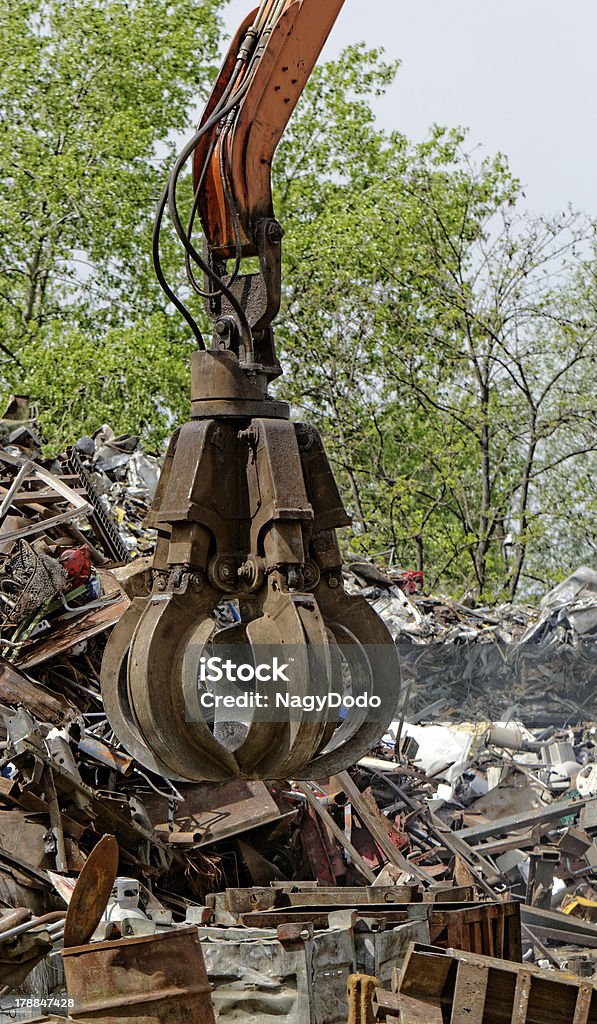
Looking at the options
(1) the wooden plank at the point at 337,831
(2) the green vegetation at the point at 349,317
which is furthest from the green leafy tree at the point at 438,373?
(1) the wooden plank at the point at 337,831

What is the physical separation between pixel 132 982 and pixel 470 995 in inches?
53.2

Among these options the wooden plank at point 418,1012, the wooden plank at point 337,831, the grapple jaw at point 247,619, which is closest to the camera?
the grapple jaw at point 247,619

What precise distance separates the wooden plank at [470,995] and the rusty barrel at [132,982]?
3.45ft

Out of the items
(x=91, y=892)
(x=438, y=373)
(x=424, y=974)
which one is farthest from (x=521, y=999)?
(x=438, y=373)

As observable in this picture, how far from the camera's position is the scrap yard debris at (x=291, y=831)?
4617 millimetres

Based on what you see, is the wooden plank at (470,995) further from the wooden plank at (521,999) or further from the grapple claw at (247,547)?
the grapple claw at (247,547)

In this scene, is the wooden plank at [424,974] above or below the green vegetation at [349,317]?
below

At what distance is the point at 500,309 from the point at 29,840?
1668 centimetres

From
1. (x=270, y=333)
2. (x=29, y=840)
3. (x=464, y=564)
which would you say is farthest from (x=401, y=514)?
(x=270, y=333)

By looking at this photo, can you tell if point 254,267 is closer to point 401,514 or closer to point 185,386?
point 185,386

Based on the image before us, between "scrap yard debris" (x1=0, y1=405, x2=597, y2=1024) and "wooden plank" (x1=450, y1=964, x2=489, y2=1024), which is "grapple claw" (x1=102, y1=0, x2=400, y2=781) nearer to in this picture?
"scrap yard debris" (x1=0, y1=405, x2=597, y2=1024)

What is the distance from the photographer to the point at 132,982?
414 cm

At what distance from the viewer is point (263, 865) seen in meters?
8.12

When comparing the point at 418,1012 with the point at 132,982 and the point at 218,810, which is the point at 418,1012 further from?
the point at 218,810
